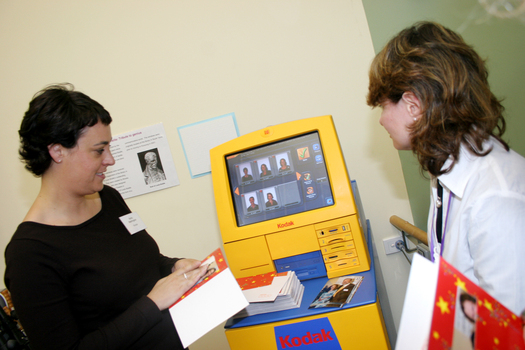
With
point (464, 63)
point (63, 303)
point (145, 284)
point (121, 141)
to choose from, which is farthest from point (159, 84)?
point (464, 63)

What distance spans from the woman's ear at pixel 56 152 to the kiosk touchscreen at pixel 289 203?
1.96ft

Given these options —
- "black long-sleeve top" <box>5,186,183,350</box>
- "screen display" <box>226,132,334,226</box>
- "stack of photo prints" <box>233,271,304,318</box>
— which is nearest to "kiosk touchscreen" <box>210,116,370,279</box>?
"screen display" <box>226,132,334,226</box>

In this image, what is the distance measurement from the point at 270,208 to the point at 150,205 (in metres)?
1.02

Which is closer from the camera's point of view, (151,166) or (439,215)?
(439,215)

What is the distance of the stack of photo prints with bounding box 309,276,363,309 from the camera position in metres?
1.12

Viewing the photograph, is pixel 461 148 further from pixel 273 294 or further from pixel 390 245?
pixel 390 245

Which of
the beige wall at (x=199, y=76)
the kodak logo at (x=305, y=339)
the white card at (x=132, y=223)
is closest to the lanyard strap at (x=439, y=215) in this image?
the kodak logo at (x=305, y=339)

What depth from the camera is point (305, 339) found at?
3.73 ft

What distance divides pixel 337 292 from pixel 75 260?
879 mm

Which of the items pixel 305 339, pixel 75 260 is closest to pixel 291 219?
pixel 305 339

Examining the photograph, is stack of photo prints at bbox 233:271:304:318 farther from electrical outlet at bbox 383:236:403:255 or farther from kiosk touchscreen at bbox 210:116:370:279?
electrical outlet at bbox 383:236:403:255

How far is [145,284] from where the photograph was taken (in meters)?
1.20

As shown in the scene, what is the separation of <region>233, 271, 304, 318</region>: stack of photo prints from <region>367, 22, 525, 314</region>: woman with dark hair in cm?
52

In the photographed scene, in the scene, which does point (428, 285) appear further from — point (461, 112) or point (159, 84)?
point (159, 84)
